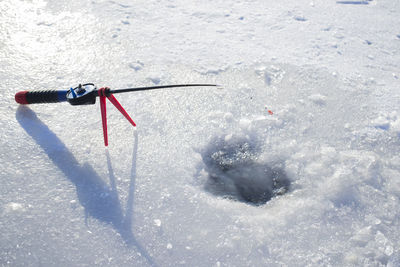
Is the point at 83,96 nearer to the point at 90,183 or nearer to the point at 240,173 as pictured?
the point at 90,183

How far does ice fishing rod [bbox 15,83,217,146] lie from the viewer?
196cm

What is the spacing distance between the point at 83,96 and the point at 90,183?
56cm

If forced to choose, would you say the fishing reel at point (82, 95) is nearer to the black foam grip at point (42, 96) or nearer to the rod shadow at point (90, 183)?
the black foam grip at point (42, 96)

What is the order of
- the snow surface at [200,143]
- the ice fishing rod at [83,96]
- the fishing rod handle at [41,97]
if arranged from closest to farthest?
1. the snow surface at [200,143]
2. the ice fishing rod at [83,96]
3. the fishing rod handle at [41,97]

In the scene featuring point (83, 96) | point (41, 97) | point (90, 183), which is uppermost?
point (83, 96)

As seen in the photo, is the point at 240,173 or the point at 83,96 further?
the point at 240,173

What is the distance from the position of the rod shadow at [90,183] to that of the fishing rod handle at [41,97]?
13 centimetres

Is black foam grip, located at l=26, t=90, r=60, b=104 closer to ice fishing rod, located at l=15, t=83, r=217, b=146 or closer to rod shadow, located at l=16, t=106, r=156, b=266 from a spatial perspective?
ice fishing rod, located at l=15, t=83, r=217, b=146

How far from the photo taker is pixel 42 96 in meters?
2.19

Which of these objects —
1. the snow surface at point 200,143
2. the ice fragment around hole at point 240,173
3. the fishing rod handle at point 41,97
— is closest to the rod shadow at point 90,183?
the snow surface at point 200,143

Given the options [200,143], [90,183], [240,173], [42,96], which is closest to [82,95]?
[42,96]

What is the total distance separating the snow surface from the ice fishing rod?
0.16 metres

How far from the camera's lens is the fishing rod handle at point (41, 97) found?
2.14 meters

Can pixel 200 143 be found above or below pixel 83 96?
below
